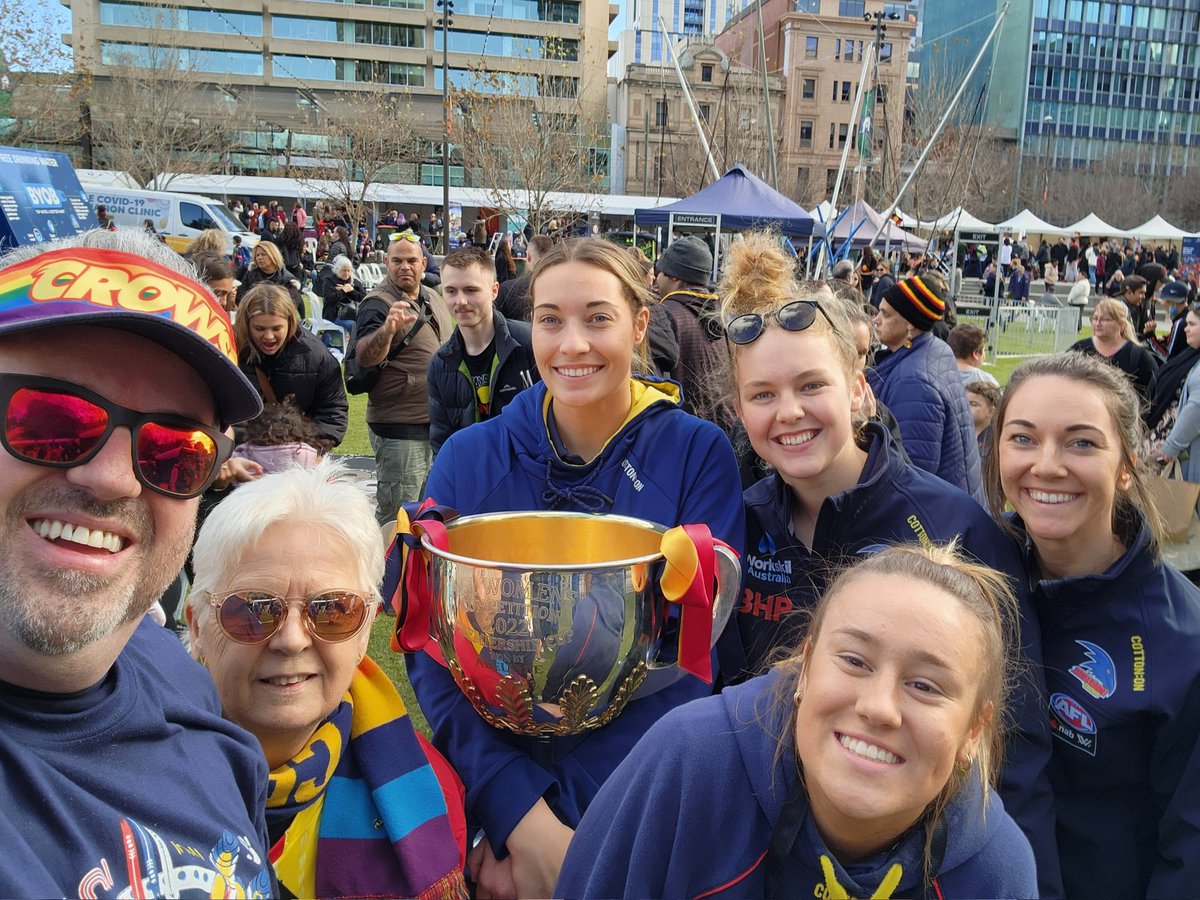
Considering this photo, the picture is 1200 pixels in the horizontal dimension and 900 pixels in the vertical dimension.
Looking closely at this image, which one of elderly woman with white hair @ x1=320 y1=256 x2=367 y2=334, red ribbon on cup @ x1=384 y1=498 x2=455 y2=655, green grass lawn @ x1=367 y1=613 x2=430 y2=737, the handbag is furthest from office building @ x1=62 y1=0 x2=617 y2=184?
red ribbon on cup @ x1=384 y1=498 x2=455 y2=655

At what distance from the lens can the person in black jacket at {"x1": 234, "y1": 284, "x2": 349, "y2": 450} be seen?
497 cm

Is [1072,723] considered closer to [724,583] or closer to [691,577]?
[724,583]

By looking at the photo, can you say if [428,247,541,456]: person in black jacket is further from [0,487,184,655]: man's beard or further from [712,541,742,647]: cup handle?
[0,487,184,655]: man's beard

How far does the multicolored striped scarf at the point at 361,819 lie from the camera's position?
1696 millimetres

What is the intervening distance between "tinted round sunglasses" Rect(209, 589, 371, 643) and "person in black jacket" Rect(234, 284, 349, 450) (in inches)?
124

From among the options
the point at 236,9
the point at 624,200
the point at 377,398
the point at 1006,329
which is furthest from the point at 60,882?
the point at 236,9

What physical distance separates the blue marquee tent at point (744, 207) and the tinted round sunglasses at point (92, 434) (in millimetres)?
13466

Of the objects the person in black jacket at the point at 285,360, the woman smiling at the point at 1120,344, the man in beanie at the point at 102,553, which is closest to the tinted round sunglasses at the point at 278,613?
the man in beanie at the point at 102,553

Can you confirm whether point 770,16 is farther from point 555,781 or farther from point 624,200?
point 555,781

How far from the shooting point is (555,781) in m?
1.81

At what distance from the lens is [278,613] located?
1711 millimetres

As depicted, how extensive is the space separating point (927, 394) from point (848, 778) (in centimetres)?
364

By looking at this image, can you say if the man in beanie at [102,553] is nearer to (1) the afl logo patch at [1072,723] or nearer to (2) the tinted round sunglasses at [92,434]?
(2) the tinted round sunglasses at [92,434]

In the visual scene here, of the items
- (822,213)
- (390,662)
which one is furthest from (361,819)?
(822,213)
